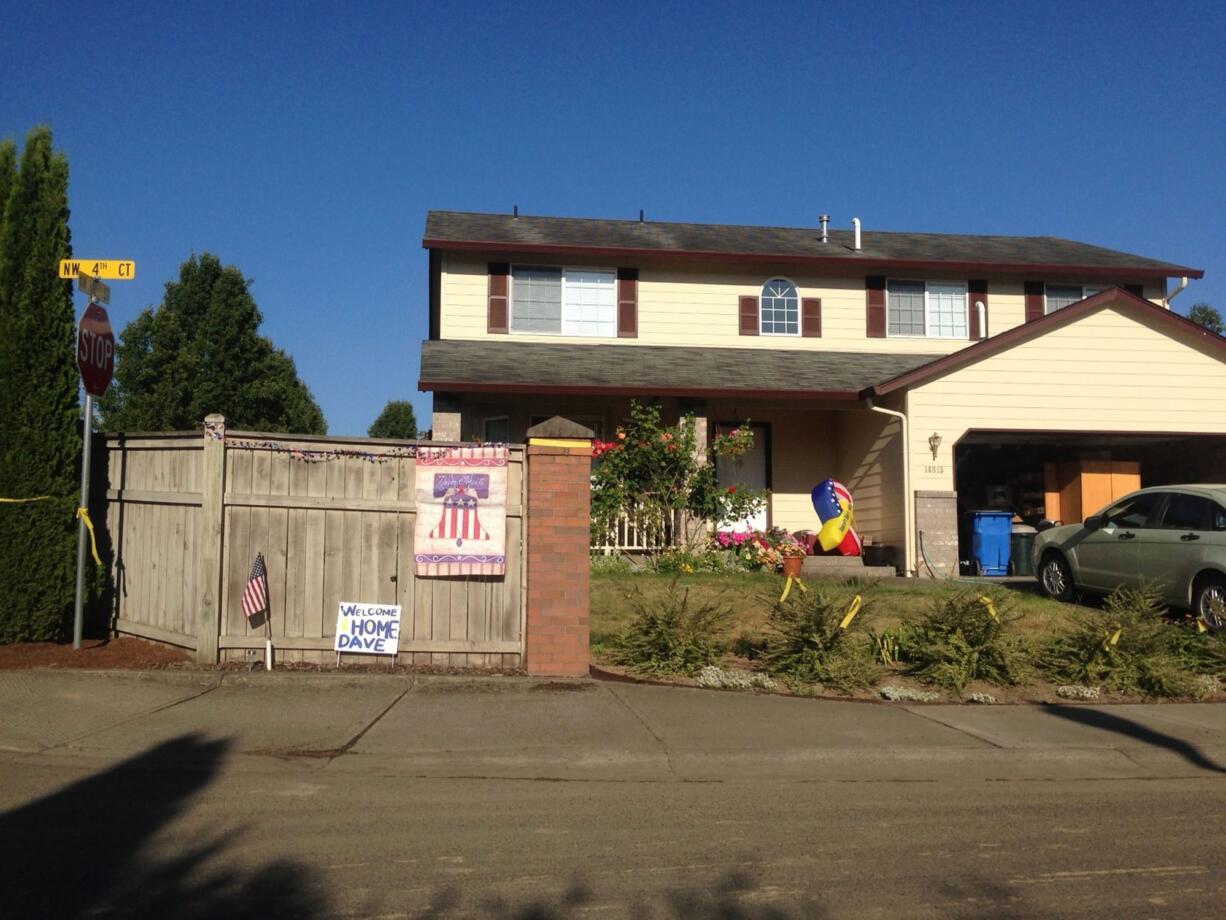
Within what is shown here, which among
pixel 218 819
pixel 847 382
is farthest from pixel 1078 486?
pixel 218 819

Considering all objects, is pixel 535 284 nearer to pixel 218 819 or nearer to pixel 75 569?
pixel 75 569

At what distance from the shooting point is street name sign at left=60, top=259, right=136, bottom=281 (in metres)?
9.66

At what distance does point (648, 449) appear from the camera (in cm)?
1655

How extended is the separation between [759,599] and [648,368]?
21.4ft

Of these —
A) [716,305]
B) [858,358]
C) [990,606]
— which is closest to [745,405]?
[716,305]

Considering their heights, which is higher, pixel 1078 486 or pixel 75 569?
pixel 1078 486

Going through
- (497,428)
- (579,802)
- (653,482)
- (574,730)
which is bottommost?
(579,802)

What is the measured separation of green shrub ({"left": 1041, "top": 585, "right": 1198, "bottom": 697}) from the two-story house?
6441 mm

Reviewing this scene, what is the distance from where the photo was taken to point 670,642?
10.0m

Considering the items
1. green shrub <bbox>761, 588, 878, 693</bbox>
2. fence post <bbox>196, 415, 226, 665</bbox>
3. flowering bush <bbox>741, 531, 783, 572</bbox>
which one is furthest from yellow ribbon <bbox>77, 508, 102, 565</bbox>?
flowering bush <bbox>741, 531, 783, 572</bbox>

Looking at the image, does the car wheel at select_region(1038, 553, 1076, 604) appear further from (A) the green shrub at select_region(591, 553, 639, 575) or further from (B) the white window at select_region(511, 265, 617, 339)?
(B) the white window at select_region(511, 265, 617, 339)

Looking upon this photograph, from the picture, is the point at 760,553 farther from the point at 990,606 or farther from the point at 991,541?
the point at 990,606

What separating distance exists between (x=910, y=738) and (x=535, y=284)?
13.4 metres

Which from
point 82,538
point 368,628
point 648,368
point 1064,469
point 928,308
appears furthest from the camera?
point 928,308
